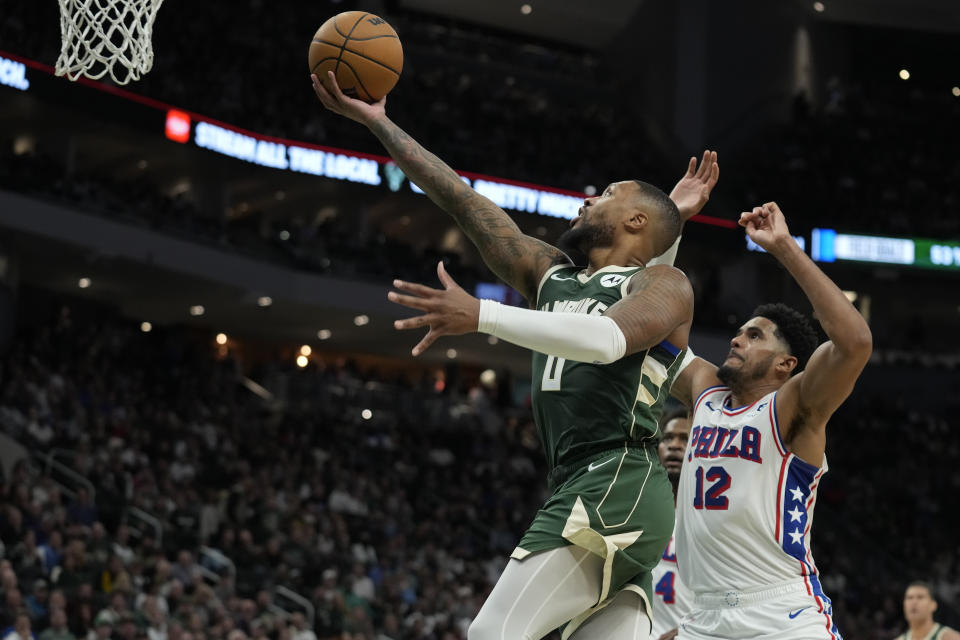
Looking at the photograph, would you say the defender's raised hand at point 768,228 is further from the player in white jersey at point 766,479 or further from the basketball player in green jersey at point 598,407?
the basketball player in green jersey at point 598,407

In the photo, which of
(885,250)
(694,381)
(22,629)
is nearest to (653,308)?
(694,381)

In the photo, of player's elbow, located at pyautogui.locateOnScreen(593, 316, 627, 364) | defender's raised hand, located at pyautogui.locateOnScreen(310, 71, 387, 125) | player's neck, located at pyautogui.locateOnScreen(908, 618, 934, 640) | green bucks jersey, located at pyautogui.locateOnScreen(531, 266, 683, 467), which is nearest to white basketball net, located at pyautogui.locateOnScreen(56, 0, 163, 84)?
defender's raised hand, located at pyautogui.locateOnScreen(310, 71, 387, 125)

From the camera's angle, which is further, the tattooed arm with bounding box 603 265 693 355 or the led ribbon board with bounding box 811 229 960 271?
the led ribbon board with bounding box 811 229 960 271

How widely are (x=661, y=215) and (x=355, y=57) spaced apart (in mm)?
1285

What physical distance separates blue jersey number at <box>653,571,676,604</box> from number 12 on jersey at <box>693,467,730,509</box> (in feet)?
5.46

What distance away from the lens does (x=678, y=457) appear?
634 cm

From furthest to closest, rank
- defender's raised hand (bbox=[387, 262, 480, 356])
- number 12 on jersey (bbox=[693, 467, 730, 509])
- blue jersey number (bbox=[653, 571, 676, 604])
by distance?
1. blue jersey number (bbox=[653, 571, 676, 604])
2. number 12 on jersey (bbox=[693, 467, 730, 509])
3. defender's raised hand (bbox=[387, 262, 480, 356])

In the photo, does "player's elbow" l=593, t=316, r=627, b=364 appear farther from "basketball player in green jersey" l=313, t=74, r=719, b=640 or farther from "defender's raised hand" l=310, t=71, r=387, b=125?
"defender's raised hand" l=310, t=71, r=387, b=125

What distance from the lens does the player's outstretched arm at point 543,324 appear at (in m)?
3.45

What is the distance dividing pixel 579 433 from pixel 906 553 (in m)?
22.8

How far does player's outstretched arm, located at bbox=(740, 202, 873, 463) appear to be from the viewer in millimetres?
4535

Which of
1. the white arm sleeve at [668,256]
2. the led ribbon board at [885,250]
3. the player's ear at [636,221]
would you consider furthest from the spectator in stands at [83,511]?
the led ribbon board at [885,250]

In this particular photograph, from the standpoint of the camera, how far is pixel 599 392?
394 cm

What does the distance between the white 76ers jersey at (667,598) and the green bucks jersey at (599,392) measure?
8.38 ft
